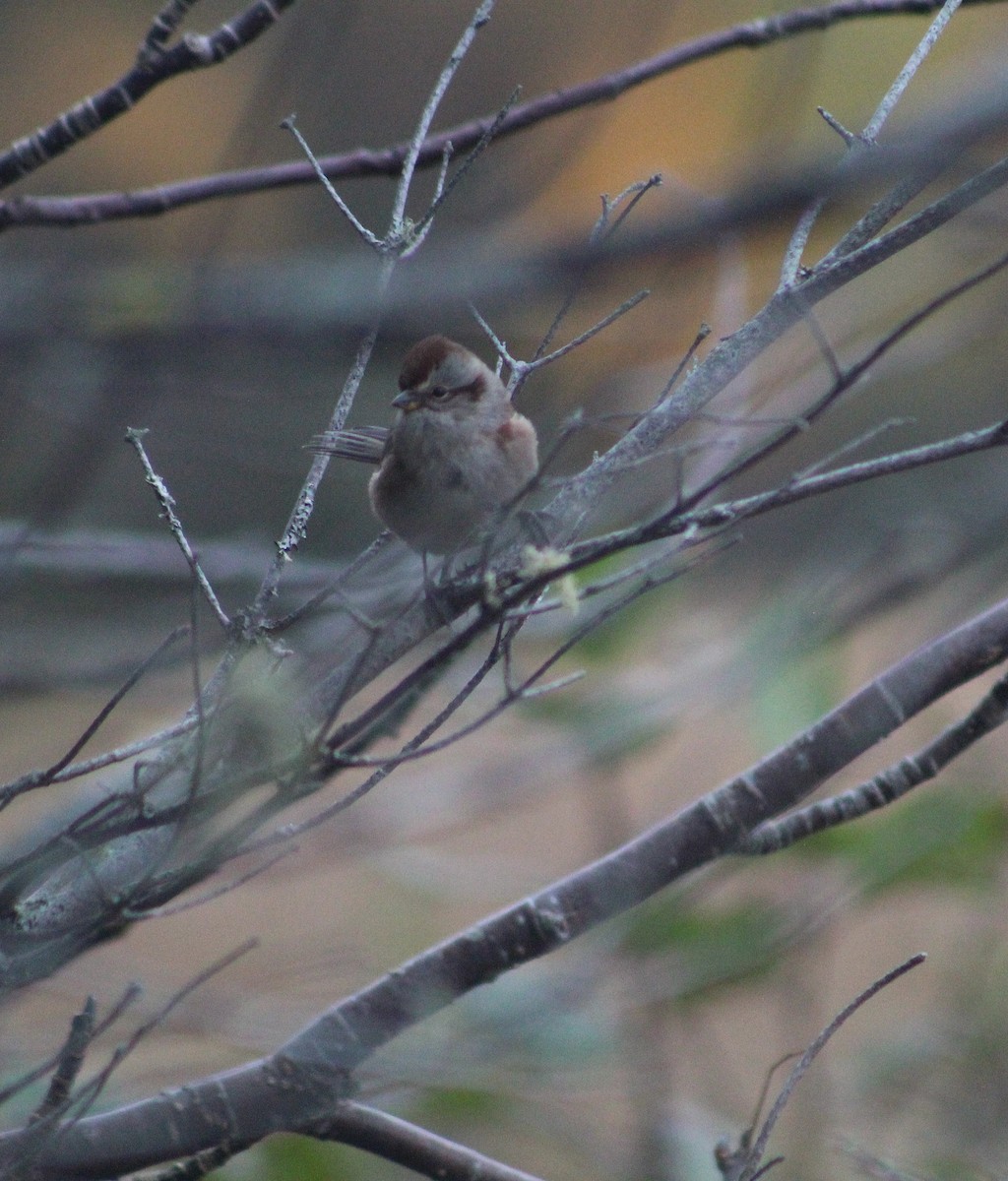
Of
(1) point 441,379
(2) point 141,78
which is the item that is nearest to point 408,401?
(1) point 441,379

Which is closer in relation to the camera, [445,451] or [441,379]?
[445,451]

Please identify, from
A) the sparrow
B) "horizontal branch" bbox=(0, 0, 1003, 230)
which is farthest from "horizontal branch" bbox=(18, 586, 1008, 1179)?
"horizontal branch" bbox=(0, 0, 1003, 230)

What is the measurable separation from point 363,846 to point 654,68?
7.43 ft

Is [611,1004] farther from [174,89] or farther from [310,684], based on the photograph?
[174,89]

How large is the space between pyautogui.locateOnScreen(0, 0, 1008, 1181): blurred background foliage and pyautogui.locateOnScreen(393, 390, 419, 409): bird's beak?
23cm

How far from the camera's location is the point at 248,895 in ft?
20.9

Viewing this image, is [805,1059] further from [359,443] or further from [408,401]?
[408,401]

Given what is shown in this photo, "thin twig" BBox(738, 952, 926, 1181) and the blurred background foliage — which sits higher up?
the blurred background foliage

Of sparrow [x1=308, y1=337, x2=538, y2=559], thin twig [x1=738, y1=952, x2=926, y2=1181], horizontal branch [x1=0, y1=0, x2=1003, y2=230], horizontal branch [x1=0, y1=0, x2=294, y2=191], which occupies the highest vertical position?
horizontal branch [x1=0, y1=0, x2=294, y2=191]

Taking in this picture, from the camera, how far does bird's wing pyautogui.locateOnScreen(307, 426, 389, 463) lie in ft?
8.16

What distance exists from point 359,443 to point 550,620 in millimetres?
1296

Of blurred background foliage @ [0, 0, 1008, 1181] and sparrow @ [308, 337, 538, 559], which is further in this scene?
sparrow @ [308, 337, 538, 559]

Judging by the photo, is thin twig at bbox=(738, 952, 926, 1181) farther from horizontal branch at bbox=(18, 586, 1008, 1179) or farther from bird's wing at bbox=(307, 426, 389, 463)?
bird's wing at bbox=(307, 426, 389, 463)

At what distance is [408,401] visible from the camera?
3.11m
